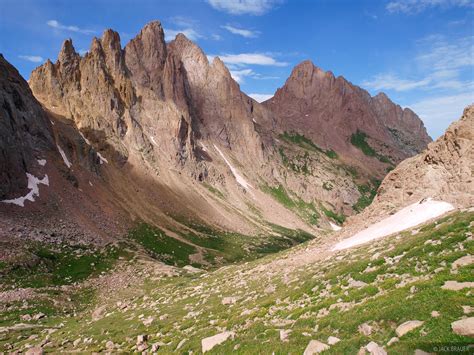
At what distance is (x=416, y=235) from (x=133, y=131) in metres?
140

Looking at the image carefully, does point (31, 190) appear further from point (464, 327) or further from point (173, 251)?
point (464, 327)

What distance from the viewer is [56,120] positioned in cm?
12531

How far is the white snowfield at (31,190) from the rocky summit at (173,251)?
38 cm

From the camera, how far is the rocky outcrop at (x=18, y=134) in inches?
3317

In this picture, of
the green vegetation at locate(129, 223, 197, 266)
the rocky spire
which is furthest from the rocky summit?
the rocky spire

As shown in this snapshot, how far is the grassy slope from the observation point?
1493 cm

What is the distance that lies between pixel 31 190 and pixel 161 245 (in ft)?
113

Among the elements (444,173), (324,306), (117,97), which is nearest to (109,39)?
(117,97)

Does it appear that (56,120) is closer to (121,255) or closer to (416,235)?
(121,255)

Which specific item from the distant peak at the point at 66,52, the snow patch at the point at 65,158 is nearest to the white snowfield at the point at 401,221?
the snow patch at the point at 65,158

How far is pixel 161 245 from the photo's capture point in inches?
3932

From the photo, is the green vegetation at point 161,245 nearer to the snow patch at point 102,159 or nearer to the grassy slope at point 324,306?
the snow patch at point 102,159

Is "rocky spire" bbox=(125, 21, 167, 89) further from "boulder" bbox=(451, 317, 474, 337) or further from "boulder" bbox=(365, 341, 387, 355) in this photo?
"boulder" bbox=(451, 317, 474, 337)

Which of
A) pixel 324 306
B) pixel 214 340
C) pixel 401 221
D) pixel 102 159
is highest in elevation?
pixel 102 159
